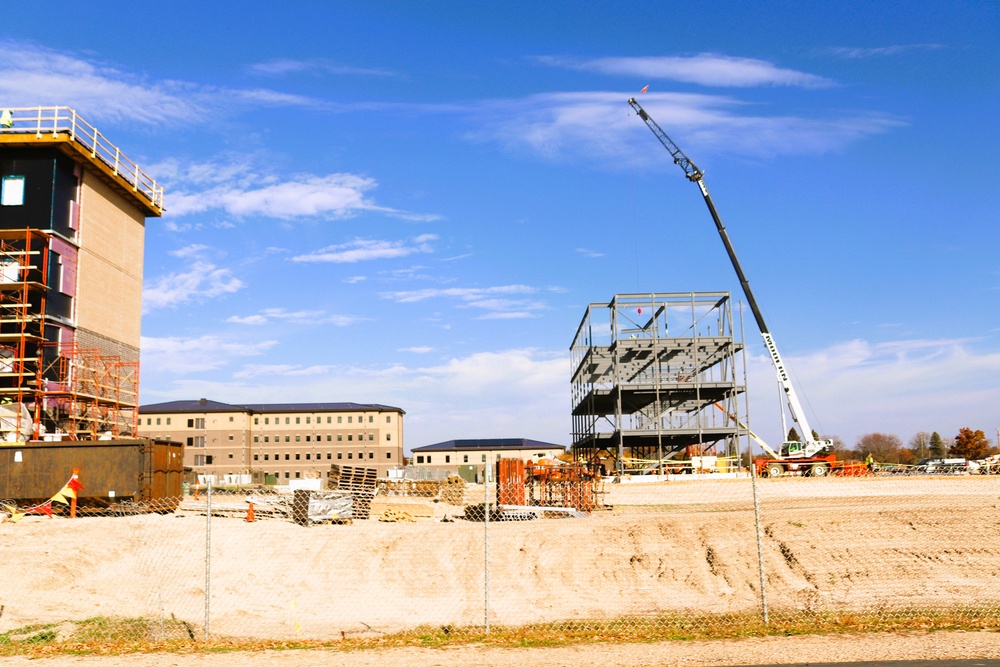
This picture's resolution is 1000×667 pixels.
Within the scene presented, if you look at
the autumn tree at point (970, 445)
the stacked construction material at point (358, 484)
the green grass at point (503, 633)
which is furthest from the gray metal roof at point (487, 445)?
the green grass at point (503, 633)

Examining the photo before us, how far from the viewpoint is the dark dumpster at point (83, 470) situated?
2567cm

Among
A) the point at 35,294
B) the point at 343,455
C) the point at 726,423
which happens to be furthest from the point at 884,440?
the point at 35,294

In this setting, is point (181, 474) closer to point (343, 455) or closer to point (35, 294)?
point (35, 294)

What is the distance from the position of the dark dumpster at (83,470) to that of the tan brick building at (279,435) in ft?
234

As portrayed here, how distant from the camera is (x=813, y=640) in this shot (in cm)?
1071

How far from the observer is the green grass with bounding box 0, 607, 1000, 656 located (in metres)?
10.8

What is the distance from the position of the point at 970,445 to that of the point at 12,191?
111313 mm

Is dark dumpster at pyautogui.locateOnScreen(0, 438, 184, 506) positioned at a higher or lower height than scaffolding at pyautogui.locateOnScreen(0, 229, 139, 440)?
lower

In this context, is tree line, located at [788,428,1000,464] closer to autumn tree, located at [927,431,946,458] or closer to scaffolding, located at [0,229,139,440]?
autumn tree, located at [927,431,946,458]

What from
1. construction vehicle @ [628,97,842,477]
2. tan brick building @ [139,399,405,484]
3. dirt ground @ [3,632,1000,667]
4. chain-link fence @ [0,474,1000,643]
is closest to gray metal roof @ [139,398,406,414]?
tan brick building @ [139,399,405,484]

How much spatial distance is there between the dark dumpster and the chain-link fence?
2.05 ft

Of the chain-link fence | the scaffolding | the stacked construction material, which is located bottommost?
the chain-link fence

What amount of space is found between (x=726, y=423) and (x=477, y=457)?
206 feet

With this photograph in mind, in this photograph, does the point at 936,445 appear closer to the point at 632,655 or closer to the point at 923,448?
the point at 923,448
